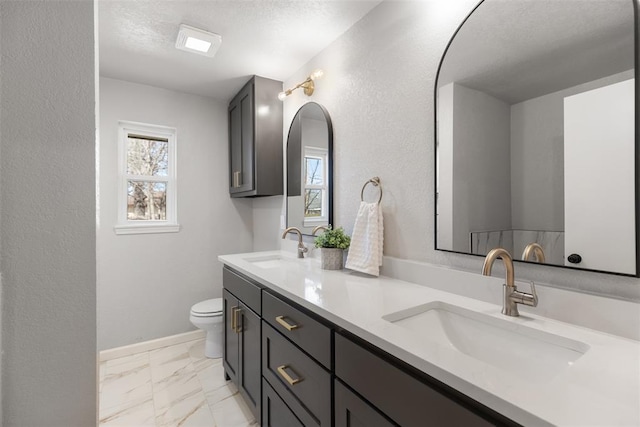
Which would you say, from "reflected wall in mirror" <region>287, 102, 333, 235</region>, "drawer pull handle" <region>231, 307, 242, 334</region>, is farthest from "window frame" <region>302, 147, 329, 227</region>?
"drawer pull handle" <region>231, 307, 242, 334</region>

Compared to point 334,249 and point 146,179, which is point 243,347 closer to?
point 334,249

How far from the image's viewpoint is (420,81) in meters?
1.42

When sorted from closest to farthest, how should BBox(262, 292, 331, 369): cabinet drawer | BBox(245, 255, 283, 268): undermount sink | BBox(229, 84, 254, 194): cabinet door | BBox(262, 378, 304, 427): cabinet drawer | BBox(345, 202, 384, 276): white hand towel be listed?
BBox(262, 292, 331, 369): cabinet drawer
BBox(262, 378, 304, 427): cabinet drawer
BBox(345, 202, 384, 276): white hand towel
BBox(245, 255, 283, 268): undermount sink
BBox(229, 84, 254, 194): cabinet door

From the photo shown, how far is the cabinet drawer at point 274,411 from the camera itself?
1.26 m

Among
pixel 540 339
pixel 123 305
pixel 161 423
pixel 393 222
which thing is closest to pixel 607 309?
pixel 540 339

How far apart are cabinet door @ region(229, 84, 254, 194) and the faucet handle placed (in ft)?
6.66

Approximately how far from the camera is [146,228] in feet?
8.90

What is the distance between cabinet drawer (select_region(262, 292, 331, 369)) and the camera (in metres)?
1.03

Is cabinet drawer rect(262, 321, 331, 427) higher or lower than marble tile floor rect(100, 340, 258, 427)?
higher

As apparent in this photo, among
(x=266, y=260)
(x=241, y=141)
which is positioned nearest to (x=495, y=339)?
(x=266, y=260)

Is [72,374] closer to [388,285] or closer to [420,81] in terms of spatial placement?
[388,285]

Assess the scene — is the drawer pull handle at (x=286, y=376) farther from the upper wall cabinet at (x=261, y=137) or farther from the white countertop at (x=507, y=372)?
the upper wall cabinet at (x=261, y=137)

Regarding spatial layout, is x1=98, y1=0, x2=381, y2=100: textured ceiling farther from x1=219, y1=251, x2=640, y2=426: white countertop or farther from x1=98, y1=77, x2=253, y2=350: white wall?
x1=219, y1=251, x2=640, y2=426: white countertop

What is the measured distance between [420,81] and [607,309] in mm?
1116
